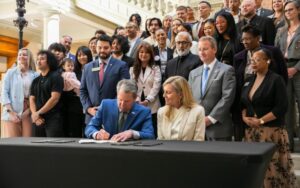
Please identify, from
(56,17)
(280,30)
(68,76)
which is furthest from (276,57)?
(56,17)

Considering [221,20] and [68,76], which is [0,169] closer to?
[68,76]

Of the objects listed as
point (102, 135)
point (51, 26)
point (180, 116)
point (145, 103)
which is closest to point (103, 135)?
point (102, 135)

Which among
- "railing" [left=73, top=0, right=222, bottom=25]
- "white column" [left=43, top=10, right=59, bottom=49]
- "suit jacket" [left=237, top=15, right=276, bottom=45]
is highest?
"railing" [left=73, top=0, right=222, bottom=25]

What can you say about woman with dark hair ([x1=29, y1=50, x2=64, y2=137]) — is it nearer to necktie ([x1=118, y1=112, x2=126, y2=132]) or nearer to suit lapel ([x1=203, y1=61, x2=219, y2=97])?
necktie ([x1=118, y1=112, x2=126, y2=132])

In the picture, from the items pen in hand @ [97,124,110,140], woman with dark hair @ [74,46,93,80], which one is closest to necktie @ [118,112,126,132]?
pen in hand @ [97,124,110,140]

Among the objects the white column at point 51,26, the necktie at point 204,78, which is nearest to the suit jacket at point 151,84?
the necktie at point 204,78

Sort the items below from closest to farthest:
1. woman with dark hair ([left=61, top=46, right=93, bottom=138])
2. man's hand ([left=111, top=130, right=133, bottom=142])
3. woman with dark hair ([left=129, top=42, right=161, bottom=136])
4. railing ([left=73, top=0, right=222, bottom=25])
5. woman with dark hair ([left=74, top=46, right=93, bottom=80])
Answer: man's hand ([left=111, top=130, right=133, bottom=142]), woman with dark hair ([left=129, top=42, right=161, bottom=136]), woman with dark hair ([left=61, top=46, right=93, bottom=138]), woman with dark hair ([left=74, top=46, right=93, bottom=80]), railing ([left=73, top=0, right=222, bottom=25])

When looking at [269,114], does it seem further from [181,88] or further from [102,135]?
[102,135]

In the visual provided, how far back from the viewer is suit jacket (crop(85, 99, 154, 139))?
3.24m

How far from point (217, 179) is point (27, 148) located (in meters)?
1.22

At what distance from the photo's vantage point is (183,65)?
4305 mm

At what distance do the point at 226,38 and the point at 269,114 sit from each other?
121 centimetres

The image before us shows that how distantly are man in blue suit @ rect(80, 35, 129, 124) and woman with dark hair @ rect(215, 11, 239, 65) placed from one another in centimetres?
102

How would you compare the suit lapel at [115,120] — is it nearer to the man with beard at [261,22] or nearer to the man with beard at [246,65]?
the man with beard at [246,65]
